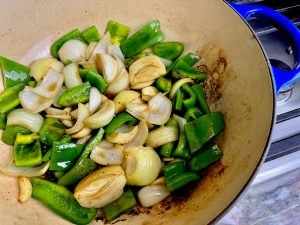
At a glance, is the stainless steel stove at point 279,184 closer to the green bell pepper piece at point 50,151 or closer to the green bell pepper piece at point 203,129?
the green bell pepper piece at point 203,129

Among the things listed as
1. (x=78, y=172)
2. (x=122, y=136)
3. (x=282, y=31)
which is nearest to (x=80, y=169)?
(x=78, y=172)

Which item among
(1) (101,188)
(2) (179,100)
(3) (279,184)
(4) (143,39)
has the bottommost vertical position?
(3) (279,184)

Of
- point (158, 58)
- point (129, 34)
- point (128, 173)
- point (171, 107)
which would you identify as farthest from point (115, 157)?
point (129, 34)

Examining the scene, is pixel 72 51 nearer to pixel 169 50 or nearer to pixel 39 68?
pixel 39 68

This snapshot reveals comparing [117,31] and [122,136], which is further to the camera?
[117,31]

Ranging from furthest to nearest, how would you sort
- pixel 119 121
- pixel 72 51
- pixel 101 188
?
→ pixel 72 51 < pixel 119 121 < pixel 101 188

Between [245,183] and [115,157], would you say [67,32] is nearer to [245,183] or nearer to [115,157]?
[115,157]

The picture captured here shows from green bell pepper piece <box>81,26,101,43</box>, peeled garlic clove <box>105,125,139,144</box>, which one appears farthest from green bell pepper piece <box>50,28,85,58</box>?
peeled garlic clove <box>105,125,139,144</box>
